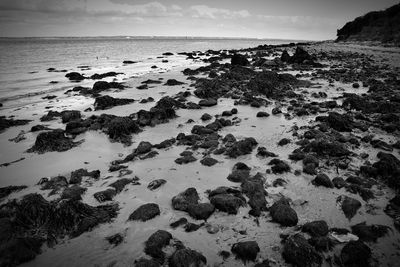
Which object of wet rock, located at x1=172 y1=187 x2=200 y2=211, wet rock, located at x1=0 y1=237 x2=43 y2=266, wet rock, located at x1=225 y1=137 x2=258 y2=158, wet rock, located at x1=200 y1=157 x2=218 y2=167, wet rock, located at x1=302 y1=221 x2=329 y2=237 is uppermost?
wet rock, located at x1=225 y1=137 x2=258 y2=158

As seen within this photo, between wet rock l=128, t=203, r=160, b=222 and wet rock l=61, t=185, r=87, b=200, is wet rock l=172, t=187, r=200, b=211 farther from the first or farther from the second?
wet rock l=61, t=185, r=87, b=200

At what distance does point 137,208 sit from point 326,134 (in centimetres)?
725

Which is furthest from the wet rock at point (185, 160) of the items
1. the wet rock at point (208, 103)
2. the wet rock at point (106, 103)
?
the wet rock at point (106, 103)

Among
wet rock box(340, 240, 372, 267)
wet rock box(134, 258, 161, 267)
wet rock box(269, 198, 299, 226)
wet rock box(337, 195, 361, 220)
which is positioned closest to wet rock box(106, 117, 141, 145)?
wet rock box(134, 258, 161, 267)

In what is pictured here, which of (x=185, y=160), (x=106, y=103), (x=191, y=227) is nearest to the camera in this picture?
(x=191, y=227)

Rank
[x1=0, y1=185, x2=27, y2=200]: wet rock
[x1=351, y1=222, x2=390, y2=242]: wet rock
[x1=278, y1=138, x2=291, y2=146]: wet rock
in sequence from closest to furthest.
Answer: [x1=351, y1=222, x2=390, y2=242]: wet rock < [x1=0, y1=185, x2=27, y2=200]: wet rock < [x1=278, y1=138, x2=291, y2=146]: wet rock

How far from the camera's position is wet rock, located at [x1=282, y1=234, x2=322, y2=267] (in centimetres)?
418

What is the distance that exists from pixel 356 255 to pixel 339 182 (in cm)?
250

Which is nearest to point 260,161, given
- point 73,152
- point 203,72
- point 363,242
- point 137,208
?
point 363,242

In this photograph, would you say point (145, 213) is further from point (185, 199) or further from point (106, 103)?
point (106, 103)

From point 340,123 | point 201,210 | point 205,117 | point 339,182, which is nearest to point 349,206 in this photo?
point 339,182

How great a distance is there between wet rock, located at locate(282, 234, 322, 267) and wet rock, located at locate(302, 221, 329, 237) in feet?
1.53

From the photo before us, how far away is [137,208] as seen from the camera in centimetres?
576

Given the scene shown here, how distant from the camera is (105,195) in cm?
623
